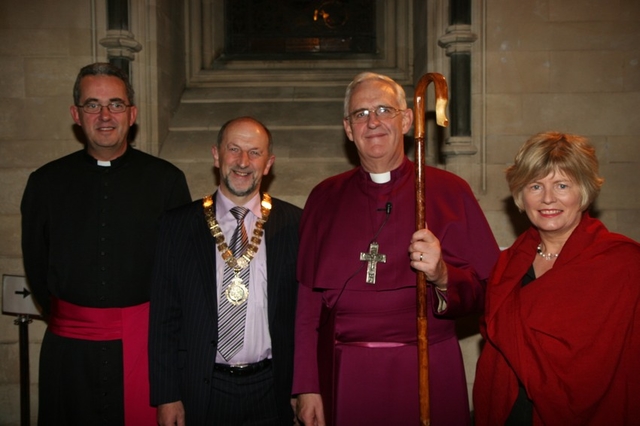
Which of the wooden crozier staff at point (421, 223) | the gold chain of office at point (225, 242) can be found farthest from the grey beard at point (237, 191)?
the wooden crozier staff at point (421, 223)

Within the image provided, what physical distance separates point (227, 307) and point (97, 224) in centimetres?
91

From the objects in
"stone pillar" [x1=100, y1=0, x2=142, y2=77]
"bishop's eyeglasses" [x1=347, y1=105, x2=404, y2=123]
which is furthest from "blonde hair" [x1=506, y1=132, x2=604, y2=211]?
"stone pillar" [x1=100, y1=0, x2=142, y2=77]

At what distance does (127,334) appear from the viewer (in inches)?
117

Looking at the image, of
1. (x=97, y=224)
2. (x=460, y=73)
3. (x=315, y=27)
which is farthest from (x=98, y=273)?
(x=315, y=27)

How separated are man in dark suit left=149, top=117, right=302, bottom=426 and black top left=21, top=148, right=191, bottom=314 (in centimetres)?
34

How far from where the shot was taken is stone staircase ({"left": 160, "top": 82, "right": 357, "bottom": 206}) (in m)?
4.71

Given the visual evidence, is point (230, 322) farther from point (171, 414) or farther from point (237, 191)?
point (237, 191)

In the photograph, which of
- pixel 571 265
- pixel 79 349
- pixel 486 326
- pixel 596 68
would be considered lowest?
pixel 79 349

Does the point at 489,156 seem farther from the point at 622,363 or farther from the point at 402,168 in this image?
the point at 622,363

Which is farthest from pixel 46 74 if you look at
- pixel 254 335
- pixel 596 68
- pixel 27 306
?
pixel 596 68

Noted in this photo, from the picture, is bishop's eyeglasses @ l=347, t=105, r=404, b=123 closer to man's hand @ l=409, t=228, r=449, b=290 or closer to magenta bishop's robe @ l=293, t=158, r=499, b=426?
magenta bishop's robe @ l=293, t=158, r=499, b=426

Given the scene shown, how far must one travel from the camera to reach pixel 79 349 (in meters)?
2.96

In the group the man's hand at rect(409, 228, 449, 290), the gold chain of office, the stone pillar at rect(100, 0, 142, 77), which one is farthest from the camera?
the stone pillar at rect(100, 0, 142, 77)

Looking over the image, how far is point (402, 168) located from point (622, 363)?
122 centimetres
